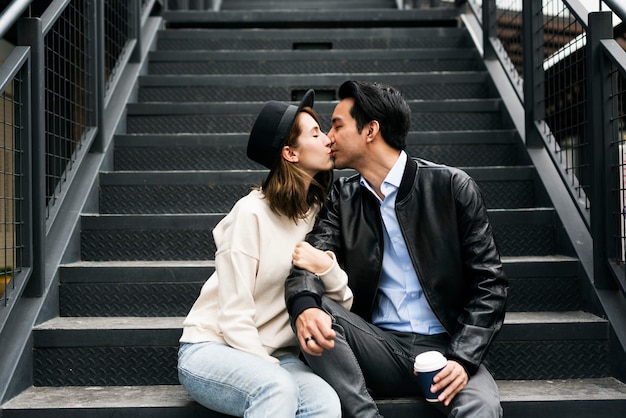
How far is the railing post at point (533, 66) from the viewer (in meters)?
3.29

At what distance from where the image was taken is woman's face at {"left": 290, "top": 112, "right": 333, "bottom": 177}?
2.13 m

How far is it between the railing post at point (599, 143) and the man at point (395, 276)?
2.32 feet

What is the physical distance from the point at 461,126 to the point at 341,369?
7.30ft

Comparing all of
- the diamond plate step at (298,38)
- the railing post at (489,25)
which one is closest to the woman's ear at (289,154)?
the railing post at (489,25)

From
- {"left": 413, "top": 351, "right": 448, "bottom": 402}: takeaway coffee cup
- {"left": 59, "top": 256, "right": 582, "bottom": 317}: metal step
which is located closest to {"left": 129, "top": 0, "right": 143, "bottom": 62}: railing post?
{"left": 59, "top": 256, "right": 582, "bottom": 317}: metal step

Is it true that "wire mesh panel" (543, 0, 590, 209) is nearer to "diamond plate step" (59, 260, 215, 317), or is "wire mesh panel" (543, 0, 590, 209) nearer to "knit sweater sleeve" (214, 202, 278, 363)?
"knit sweater sleeve" (214, 202, 278, 363)

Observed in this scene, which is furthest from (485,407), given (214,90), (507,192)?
(214,90)

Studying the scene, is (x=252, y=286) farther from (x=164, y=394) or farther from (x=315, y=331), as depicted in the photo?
(x=164, y=394)

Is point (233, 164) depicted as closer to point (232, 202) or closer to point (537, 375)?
point (232, 202)

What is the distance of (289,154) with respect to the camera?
2.12 m

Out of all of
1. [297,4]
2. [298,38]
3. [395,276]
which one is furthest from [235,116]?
[297,4]

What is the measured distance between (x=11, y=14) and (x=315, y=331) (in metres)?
1.57

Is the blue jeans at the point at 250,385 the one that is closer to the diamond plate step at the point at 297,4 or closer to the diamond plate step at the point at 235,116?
the diamond plate step at the point at 235,116

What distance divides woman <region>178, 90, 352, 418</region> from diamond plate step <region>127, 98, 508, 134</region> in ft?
5.31
